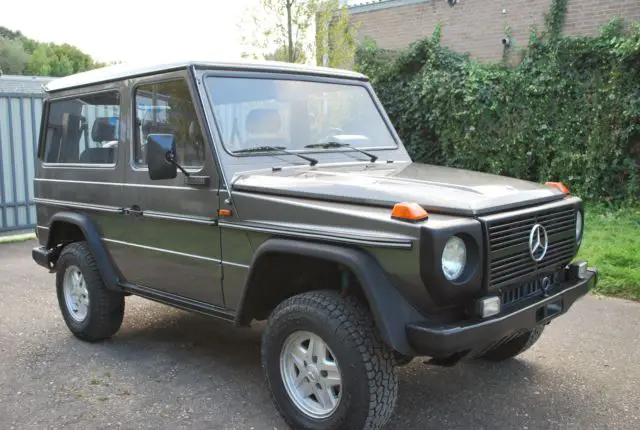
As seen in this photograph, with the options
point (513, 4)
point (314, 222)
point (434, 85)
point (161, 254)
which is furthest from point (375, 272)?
point (513, 4)

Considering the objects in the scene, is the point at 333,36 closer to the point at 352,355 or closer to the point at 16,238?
the point at 16,238

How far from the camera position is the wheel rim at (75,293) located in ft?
15.9

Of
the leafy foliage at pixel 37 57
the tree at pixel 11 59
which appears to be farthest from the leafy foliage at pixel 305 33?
the tree at pixel 11 59

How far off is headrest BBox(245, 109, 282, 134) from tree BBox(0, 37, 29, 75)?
53328mm

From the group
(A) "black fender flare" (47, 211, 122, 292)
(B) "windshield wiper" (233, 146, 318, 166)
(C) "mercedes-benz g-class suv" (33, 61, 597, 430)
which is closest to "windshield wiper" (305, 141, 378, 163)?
(C) "mercedes-benz g-class suv" (33, 61, 597, 430)

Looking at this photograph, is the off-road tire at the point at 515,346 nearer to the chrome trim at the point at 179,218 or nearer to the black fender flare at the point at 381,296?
the black fender flare at the point at 381,296

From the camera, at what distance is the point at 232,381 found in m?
4.04

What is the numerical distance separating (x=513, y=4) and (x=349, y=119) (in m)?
7.96

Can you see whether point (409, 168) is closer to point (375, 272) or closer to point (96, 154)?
point (375, 272)

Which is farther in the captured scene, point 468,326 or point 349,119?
point 349,119

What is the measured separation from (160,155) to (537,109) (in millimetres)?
7898

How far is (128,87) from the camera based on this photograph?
4266 mm

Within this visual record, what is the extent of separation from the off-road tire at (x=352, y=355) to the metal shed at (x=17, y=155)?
8192mm

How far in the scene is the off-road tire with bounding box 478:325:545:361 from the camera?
4.01 meters
